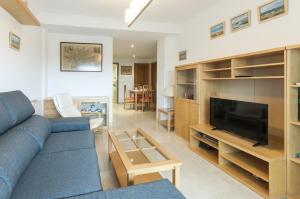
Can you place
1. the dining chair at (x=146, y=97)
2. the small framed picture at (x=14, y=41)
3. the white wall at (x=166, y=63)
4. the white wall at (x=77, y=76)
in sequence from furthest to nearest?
the dining chair at (x=146, y=97)
the white wall at (x=166, y=63)
the white wall at (x=77, y=76)
the small framed picture at (x=14, y=41)

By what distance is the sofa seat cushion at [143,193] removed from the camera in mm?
1137

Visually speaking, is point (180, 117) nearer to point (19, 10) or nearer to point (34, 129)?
point (34, 129)

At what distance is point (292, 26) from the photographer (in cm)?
226

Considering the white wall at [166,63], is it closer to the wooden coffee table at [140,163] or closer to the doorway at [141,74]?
the wooden coffee table at [140,163]

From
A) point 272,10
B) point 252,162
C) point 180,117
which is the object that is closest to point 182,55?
point 180,117

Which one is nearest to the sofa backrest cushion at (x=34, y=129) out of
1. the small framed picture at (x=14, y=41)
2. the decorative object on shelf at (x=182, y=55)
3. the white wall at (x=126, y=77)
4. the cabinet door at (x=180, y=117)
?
the small framed picture at (x=14, y=41)

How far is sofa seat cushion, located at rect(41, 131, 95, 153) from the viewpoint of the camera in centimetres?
201

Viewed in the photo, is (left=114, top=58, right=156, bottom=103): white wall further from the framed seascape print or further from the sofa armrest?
the sofa armrest

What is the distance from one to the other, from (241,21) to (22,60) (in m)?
3.35

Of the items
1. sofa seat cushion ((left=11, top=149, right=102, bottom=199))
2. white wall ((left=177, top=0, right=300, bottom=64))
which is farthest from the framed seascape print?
sofa seat cushion ((left=11, top=149, right=102, bottom=199))

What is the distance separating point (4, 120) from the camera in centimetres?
169

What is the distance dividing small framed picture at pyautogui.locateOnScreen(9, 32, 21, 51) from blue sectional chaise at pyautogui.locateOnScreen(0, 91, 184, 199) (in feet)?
3.11

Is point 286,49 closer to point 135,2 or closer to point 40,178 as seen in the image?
point 135,2

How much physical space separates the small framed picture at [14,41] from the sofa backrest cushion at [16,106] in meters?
0.91
